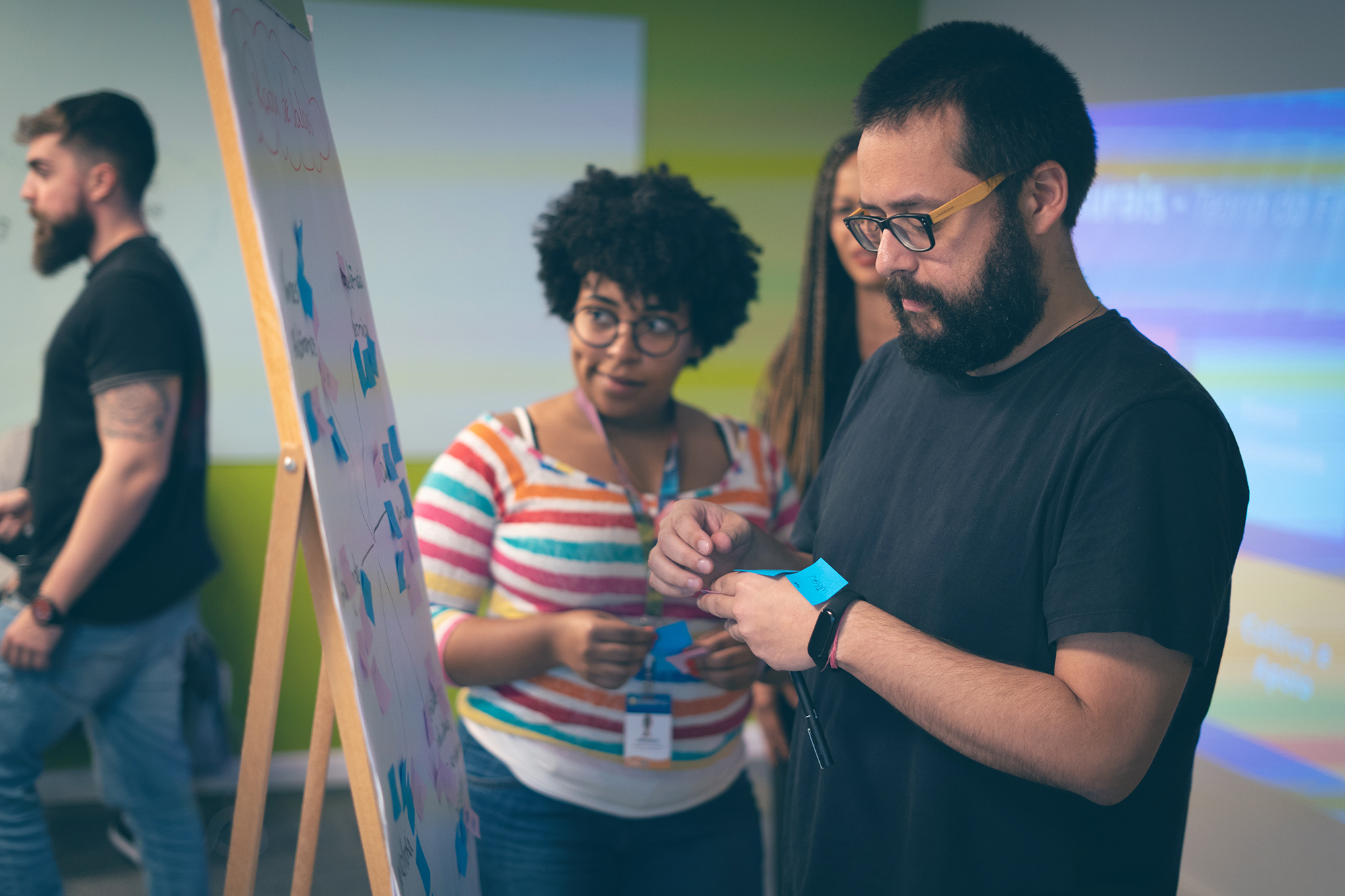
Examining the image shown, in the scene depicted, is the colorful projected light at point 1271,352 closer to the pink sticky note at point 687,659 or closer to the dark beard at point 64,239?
the pink sticky note at point 687,659

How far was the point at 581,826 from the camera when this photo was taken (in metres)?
1.30

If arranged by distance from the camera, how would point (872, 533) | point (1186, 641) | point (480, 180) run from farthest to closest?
point (480, 180), point (872, 533), point (1186, 641)

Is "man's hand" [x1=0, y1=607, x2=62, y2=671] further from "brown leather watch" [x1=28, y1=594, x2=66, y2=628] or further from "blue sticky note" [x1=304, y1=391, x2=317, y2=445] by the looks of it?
"blue sticky note" [x1=304, y1=391, x2=317, y2=445]


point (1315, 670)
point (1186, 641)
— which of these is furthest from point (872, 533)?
point (1315, 670)

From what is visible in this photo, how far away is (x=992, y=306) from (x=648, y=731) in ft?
2.53

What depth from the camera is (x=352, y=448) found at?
1.05 meters

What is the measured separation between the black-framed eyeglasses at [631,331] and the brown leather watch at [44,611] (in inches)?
47.8

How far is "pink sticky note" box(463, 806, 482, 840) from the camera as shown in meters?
1.29

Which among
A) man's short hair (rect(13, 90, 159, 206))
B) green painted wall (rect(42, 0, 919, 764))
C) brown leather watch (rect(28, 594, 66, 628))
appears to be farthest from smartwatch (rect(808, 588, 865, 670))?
green painted wall (rect(42, 0, 919, 764))

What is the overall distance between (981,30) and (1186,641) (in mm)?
669

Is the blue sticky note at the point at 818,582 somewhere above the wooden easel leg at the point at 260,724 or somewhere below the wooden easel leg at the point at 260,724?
above

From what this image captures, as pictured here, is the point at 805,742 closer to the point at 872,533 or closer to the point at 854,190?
the point at 872,533

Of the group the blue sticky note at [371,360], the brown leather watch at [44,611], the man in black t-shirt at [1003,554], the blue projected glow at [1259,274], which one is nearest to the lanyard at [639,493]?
the man in black t-shirt at [1003,554]

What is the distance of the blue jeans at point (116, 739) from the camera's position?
1.81 metres
